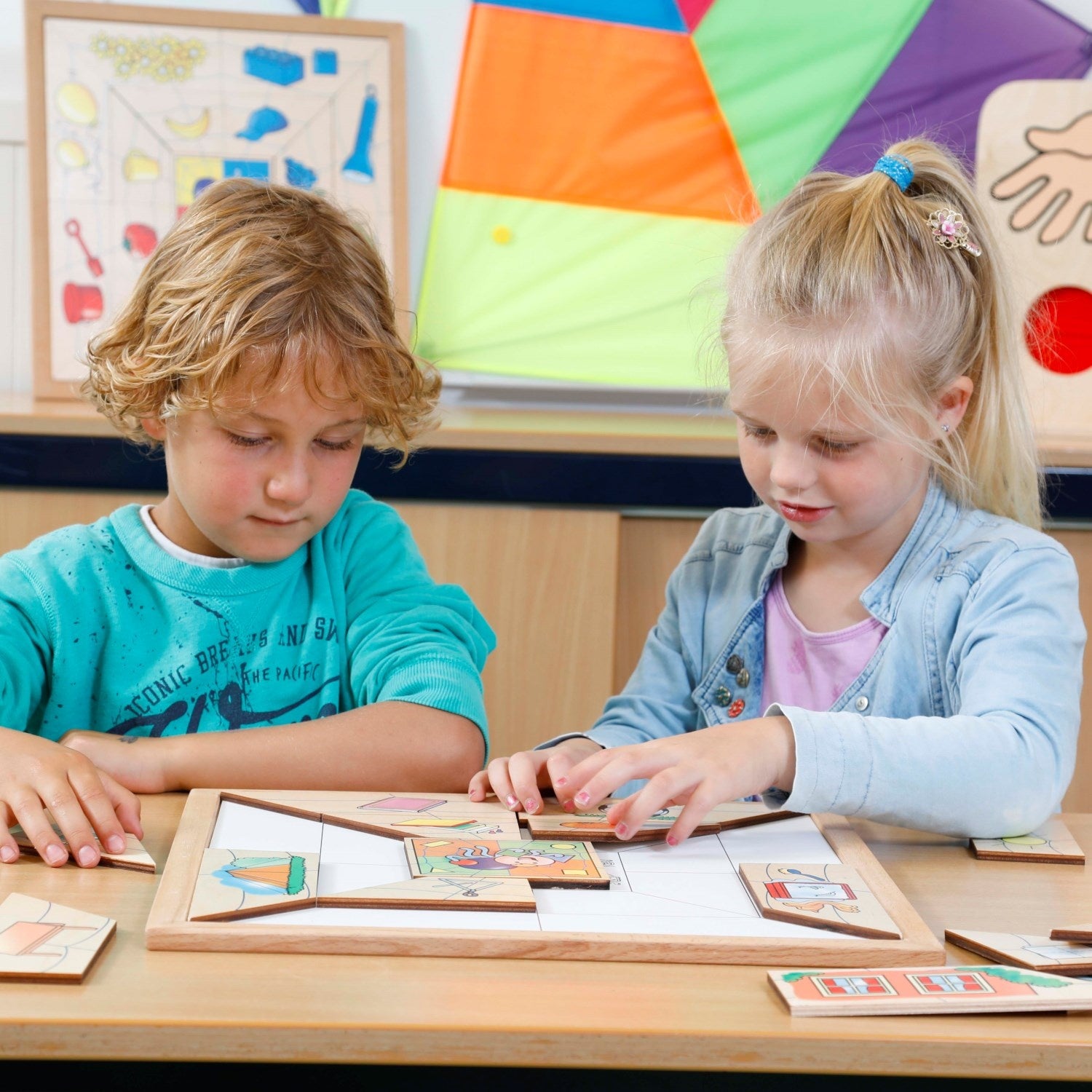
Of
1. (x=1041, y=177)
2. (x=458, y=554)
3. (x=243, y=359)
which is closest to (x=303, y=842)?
(x=243, y=359)

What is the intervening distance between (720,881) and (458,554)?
104cm

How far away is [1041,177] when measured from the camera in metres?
1.90

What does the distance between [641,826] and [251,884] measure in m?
0.23

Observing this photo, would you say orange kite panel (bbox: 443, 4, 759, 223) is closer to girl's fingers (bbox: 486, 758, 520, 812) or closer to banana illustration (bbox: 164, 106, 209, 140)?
banana illustration (bbox: 164, 106, 209, 140)

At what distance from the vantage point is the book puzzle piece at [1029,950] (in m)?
0.58

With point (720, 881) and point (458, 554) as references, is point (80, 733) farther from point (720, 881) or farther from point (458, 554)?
point (458, 554)

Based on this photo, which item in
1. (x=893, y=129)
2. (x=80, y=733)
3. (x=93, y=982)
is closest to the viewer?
(x=93, y=982)

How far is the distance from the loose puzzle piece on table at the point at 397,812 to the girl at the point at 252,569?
113 mm

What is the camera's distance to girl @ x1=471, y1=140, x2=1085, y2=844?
2.56 feet

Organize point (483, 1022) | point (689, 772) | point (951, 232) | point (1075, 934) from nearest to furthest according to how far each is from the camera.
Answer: point (483, 1022), point (1075, 934), point (689, 772), point (951, 232)

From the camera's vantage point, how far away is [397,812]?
29.7 inches

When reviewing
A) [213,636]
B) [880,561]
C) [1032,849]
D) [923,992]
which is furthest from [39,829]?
[880,561]

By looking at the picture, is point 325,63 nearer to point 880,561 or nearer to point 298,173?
point 298,173

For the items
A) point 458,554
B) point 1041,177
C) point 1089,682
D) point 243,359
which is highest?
point 1041,177
